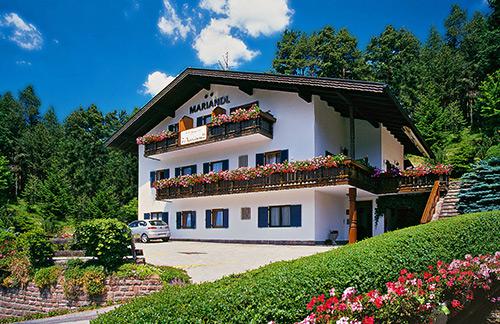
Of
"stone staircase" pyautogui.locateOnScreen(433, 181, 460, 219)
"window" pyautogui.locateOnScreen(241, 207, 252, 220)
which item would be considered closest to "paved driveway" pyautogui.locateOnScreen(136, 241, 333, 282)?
"window" pyautogui.locateOnScreen(241, 207, 252, 220)

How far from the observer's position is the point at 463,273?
24.7ft

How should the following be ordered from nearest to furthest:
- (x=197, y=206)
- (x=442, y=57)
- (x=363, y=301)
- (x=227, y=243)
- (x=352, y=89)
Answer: (x=363, y=301), (x=352, y=89), (x=227, y=243), (x=197, y=206), (x=442, y=57)

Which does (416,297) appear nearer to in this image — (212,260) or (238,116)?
(212,260)

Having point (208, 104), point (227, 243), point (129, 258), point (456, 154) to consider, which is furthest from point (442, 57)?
point (129, 258)

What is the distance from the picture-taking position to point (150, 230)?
2616cm

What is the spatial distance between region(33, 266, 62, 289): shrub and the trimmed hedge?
7691 millimetres

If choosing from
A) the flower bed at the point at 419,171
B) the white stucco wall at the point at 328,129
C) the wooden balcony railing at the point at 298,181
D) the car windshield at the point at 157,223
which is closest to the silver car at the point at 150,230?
the car windshield at the point at 157,223

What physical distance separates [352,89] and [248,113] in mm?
6186

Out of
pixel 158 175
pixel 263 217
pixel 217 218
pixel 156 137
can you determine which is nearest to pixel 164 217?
pixel 158 175

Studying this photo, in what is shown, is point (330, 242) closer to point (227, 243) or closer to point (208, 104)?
point (227, 243)

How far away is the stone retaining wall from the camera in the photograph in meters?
11.7

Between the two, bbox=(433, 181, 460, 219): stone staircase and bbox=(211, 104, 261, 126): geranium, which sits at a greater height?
bbox=(211, 104, 261, 126): geranium

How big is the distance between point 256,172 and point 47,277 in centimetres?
1213

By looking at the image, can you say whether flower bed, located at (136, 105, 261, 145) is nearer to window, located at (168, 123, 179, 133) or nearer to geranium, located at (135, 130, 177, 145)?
geranium, located at (135, 130, 177, 145)
